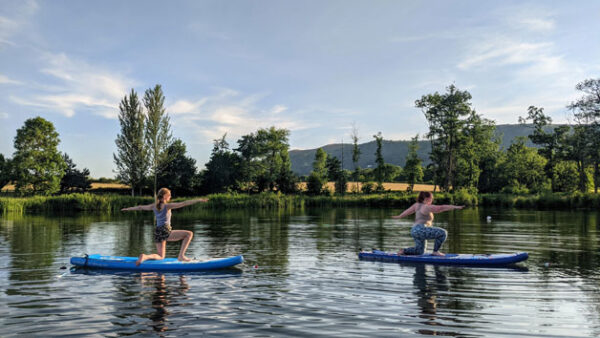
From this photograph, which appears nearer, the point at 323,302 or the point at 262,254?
the point at 323,302

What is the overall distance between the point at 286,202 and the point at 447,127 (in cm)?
2740

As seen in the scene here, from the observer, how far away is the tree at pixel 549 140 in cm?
6053

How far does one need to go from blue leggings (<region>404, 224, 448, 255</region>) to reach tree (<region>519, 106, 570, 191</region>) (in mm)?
56519

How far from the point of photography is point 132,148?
2242 inches

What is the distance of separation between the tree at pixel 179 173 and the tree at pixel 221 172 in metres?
2.46

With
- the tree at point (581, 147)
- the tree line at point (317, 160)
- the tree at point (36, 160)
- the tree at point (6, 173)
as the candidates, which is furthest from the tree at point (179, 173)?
the tree at point (581, 147)

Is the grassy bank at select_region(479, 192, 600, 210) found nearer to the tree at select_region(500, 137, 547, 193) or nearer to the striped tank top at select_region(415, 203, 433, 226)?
the tree at select_region(500, 137, 547, 193)

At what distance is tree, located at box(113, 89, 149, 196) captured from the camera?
56.4m

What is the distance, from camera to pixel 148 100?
57.9 metres

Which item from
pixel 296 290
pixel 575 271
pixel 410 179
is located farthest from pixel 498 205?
pixel 296 290

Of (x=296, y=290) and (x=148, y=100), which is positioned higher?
(x=148, y=100)

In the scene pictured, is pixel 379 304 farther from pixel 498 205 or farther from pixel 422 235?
pixel 498 205

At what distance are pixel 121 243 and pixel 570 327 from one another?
14.6 metres

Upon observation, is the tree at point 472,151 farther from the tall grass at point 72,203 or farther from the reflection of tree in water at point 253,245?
the reflection of tree in water at point 253,245
